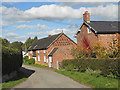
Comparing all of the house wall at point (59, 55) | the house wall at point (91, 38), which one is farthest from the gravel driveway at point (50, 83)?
the house wall at point (59, 55)

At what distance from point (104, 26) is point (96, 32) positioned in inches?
140

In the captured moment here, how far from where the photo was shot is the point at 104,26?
93.0ft

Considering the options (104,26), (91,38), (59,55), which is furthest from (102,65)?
(59,55)

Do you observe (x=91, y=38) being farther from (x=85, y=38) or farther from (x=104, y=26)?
(x=104, y=26)

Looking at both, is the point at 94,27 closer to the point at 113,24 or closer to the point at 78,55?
the point at 113,24

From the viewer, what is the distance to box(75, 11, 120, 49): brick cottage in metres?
26.7

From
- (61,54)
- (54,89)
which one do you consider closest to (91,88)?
(54,89)

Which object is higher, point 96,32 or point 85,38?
point 96,32

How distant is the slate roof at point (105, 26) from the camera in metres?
26.8

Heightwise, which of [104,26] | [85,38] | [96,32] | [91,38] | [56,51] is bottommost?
[56,51]

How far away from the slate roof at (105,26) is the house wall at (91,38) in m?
0.90

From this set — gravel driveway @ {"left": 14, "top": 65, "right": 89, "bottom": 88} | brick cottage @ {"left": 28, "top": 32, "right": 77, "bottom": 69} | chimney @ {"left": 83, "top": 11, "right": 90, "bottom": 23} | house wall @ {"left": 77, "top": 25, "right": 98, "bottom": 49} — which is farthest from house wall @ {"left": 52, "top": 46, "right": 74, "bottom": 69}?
gravel driveway @ {"left": 14, "top": 65, "right": 89, "bottom": 88}

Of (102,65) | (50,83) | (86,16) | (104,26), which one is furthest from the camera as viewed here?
(86,16)

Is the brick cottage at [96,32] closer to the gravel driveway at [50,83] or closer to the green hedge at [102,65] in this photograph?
the green hedge at [102,65]
